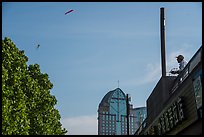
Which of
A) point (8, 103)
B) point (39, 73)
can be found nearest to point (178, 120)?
point (8, 103)

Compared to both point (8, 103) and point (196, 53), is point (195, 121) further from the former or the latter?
point (8, 103)

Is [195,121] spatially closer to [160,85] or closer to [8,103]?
Answer: [160,85]

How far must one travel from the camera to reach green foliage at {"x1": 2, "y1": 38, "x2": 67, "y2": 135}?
78.2 feet

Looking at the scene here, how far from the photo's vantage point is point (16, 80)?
2567 cm

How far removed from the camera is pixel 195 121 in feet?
49.7

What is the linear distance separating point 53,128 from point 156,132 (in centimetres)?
1240

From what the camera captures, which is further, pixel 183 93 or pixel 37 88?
pixel 37 88

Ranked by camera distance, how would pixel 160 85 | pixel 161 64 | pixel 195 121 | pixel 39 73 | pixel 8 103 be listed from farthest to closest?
pixel 39 73 → pixel 161 64 → pixel 160 85 → pixel 8 103 → pixel 195 121

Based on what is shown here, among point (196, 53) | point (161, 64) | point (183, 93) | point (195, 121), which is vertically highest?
point (161, 64)

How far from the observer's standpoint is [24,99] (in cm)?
2803

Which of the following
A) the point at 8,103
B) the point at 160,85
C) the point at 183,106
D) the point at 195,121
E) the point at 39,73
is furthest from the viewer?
the point at 39,73

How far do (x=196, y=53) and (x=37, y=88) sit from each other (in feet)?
54.1

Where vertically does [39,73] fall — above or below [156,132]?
above

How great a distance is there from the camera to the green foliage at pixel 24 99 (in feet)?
78.2
